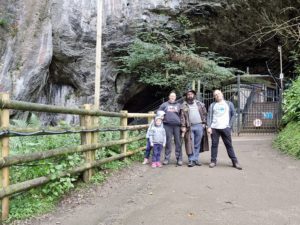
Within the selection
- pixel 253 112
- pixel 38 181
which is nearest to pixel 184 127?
pixel 38 181

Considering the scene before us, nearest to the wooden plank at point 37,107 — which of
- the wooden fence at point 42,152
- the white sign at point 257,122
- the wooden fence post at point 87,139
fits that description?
the wooden fence at point 42,152

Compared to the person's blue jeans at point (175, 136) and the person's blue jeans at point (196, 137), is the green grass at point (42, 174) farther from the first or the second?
the person's blue jeans at point (196, 137)

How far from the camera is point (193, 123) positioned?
316 inches

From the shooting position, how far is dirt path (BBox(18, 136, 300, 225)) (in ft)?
14.1

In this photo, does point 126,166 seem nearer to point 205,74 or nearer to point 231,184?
point 231,184

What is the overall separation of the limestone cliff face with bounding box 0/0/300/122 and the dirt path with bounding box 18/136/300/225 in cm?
934

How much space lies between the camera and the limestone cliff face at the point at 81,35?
1501 cm

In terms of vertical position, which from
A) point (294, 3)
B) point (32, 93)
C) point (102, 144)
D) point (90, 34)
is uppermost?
point (294, 3)

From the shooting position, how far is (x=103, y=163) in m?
6.65

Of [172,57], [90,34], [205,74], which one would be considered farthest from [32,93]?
[205,74]

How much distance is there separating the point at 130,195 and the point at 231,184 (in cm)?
177

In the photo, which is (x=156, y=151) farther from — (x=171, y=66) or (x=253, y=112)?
(x=253, y=112)

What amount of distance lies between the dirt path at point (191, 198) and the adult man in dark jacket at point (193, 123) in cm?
45

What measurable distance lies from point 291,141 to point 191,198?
5768mm
